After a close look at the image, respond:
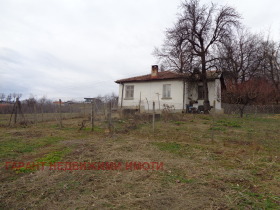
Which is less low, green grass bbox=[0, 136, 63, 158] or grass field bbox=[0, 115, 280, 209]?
green grass bbox=[0, 136, 63, 158]

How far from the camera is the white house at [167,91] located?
17.6 meters

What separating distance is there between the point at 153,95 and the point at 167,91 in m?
1.65

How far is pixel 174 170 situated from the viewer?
3752mm

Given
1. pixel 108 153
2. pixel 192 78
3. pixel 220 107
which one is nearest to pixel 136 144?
pixel 108 153

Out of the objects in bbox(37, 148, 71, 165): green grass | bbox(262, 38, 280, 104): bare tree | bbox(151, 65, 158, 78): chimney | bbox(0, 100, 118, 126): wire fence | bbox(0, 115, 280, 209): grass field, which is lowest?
bbox(0, 115, 280, 209): grass field

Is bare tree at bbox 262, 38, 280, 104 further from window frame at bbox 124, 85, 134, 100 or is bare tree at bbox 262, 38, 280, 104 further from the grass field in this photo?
the grass field

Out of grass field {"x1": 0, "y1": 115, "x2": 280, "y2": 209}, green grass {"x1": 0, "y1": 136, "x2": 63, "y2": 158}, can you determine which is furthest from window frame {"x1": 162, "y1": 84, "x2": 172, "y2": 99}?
green grass {"x1": 0, "y1": 136, "x2": 63, "y2": 158}

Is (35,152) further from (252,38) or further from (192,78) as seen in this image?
(252,38)

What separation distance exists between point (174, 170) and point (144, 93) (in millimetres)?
15731

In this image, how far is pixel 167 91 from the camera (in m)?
18.3

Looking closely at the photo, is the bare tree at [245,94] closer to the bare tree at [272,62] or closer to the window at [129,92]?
the bare tree at [272,62]

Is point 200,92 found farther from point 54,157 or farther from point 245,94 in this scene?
point 54,157

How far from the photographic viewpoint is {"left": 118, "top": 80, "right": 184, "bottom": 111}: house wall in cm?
1773

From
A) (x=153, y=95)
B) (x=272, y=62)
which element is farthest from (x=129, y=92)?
(x=272, y=62)
